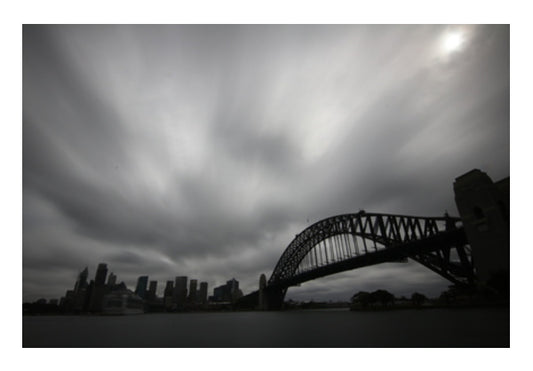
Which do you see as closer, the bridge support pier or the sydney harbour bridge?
the sydney harbour bridge

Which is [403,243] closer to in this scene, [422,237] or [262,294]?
[422,237]

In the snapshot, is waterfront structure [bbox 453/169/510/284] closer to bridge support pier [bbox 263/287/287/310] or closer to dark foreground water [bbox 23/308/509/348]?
dark foreground water [bbox 23/308/509/348]

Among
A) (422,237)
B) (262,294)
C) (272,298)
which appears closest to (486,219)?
(422,237)

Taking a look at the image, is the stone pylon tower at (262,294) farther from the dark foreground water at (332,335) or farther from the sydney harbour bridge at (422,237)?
the dark foreground water at (332,335)

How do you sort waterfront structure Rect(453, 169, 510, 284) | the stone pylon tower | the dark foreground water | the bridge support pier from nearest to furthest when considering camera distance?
1. the dark foreground water
2. waterfront structure Rect(453, 169, 510, 284)
3. the stone pylon tower
4. the bridge support pier

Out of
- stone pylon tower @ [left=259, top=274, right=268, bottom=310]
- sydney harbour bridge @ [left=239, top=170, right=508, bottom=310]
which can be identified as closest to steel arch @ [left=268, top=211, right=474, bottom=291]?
sydney harbour bridge @ [left=239, top=170, right=508, bottom=310]

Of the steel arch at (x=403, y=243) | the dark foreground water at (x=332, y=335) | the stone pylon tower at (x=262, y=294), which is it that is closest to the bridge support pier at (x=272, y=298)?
the stone pylon tower at (x=262, y=294)

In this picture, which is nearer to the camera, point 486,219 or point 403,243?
point 486,219

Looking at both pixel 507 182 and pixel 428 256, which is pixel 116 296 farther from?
pixel 507 182

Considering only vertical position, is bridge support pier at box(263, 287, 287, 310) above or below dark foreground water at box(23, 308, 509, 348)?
below
